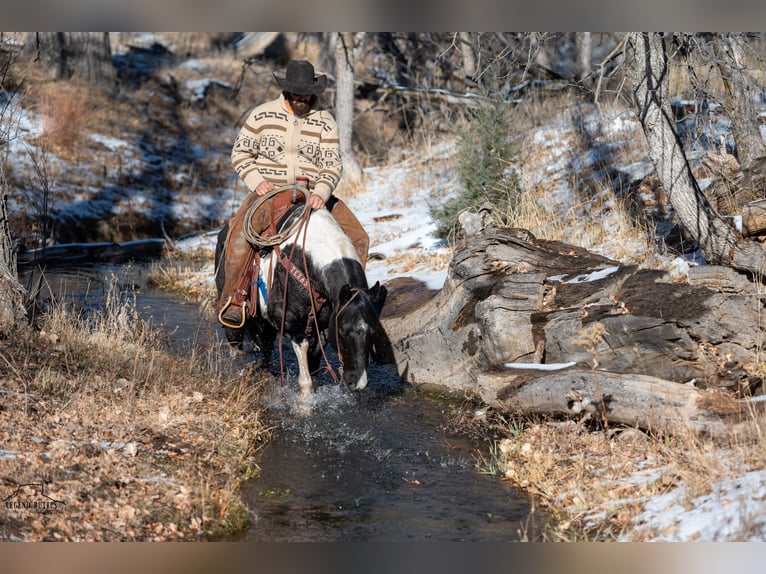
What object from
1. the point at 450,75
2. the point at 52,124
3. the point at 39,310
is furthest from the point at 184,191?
the point at 39,310

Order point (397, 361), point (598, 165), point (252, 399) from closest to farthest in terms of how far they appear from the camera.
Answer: point (252, 399), point (397, 361), point (598, 165)

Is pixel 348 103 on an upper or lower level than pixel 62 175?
upper

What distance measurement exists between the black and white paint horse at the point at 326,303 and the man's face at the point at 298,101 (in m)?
1.19

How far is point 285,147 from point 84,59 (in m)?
19.0

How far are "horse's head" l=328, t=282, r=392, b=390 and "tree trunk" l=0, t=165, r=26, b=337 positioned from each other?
3.22 meters

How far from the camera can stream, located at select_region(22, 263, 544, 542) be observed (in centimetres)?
541

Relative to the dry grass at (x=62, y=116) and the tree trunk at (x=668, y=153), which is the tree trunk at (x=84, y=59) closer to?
the dry grass at (x=62, y=116)

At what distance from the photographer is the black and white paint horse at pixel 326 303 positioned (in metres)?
6.65

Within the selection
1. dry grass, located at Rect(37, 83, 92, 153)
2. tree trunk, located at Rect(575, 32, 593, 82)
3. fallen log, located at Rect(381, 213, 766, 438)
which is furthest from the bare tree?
tree trunk, located at Rect(575, 32, 593, 82)

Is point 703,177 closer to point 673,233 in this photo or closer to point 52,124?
point 673,233

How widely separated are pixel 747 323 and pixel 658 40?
3.04 metres

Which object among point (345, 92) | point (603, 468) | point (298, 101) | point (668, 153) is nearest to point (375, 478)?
point (603, 468)

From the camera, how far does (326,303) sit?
7.64 m

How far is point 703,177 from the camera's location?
10820 millimetres
